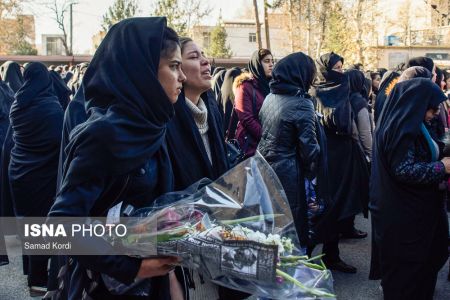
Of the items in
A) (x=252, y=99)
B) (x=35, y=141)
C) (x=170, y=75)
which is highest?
(x=170, y=75)

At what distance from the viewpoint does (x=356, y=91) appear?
5746 mm

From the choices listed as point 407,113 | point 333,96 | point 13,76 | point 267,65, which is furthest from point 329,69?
point 13,76

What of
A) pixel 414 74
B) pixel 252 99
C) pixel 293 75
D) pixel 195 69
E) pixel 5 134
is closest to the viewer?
pixel 195 69

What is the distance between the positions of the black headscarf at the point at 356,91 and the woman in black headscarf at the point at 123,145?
3747 millimetres

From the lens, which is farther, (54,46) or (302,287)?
(54,46)

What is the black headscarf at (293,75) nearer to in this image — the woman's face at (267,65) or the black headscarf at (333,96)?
the black headscarf at (333,96)

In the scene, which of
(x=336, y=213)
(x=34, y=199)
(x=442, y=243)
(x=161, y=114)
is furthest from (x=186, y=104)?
(x=336, y=213)

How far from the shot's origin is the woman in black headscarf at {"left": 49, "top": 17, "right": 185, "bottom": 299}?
5.78 ft

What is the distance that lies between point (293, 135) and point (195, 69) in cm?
136

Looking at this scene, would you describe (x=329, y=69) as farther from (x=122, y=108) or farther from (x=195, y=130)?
(x=122, y=108)

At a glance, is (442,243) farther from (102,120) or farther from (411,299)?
(102,120)

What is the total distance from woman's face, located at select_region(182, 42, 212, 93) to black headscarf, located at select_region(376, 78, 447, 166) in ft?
4.19

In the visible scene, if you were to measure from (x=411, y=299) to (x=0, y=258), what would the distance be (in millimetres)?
3656

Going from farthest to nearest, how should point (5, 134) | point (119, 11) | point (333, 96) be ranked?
point (119, 11) → point (5, 134) → point (333, 96)
